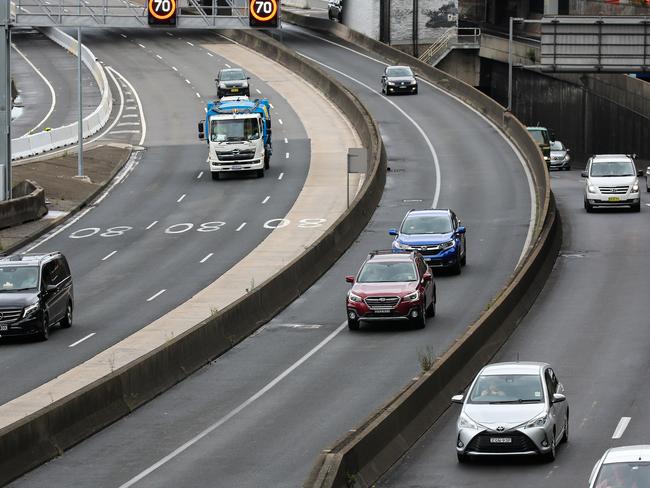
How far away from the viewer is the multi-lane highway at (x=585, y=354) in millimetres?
21844

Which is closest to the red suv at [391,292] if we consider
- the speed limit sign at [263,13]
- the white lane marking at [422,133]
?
the white lane marking at [422,133]

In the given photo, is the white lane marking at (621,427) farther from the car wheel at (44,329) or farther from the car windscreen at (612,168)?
the car windscreen at (612,168)

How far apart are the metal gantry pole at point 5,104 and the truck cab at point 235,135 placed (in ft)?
30.3

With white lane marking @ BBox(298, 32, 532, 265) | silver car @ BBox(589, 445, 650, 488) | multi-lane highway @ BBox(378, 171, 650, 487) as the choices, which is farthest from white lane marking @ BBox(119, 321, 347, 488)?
white lane marking @ BBox(298, 32, 532, 265)

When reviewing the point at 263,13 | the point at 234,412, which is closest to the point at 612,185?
the point at 263,13

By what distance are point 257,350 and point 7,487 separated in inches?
466

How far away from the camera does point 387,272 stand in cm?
3509

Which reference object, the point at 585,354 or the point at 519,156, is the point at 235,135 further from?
the point at 585,354

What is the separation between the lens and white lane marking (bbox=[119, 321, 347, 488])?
22312 millimetres

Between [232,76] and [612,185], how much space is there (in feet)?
111

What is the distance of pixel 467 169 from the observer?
6347cm

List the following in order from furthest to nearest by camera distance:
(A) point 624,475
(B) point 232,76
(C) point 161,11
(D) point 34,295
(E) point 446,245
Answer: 1. (B) point 232,76
2. (C) point 161,11
3. (E) point 446,245
4. (D) point 34,295
5. (A) point 624,475

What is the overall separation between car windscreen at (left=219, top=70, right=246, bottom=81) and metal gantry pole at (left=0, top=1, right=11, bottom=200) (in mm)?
28251

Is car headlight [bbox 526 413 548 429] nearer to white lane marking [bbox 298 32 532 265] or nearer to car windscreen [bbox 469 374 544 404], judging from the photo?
car windscreen [bbox 469 374 544 404]
